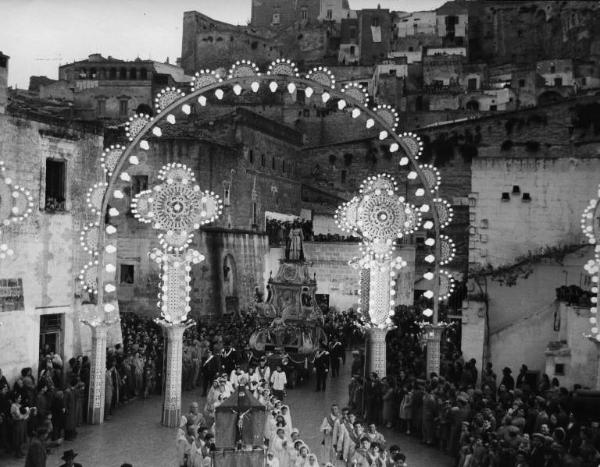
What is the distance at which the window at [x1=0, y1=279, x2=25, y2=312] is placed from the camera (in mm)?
20172

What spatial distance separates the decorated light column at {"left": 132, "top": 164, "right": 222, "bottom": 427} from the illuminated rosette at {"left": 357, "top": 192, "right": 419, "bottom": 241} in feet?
14.4

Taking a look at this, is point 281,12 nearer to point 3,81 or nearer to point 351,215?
point 3,81

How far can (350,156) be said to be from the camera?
5025 cm

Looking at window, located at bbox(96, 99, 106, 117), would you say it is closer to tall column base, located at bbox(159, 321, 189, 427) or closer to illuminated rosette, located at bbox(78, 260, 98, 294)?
illuminated rosette, located at bbox(78, 260, 98, 294)

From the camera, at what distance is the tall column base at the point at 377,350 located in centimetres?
2102

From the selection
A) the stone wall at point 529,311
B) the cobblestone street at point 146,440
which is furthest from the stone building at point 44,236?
the stone wall at point 529,311

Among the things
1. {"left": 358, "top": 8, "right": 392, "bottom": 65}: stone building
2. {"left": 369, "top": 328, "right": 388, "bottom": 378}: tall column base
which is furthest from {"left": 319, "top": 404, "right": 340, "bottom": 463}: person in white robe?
{"left": 358, "top": 8, "right": 392, "bottom": 65}: stone building

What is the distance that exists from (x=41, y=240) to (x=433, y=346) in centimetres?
1047

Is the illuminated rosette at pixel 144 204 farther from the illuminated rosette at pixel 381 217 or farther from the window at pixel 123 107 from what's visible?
the window at pixel 123 107

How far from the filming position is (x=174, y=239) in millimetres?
18969

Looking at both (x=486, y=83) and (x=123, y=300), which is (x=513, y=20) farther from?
(x=123, y=300)

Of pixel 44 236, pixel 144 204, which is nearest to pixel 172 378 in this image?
pixel 144 204

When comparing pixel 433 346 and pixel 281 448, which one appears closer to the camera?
pixel 281 448

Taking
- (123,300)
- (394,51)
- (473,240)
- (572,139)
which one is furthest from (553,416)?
(394,51)
